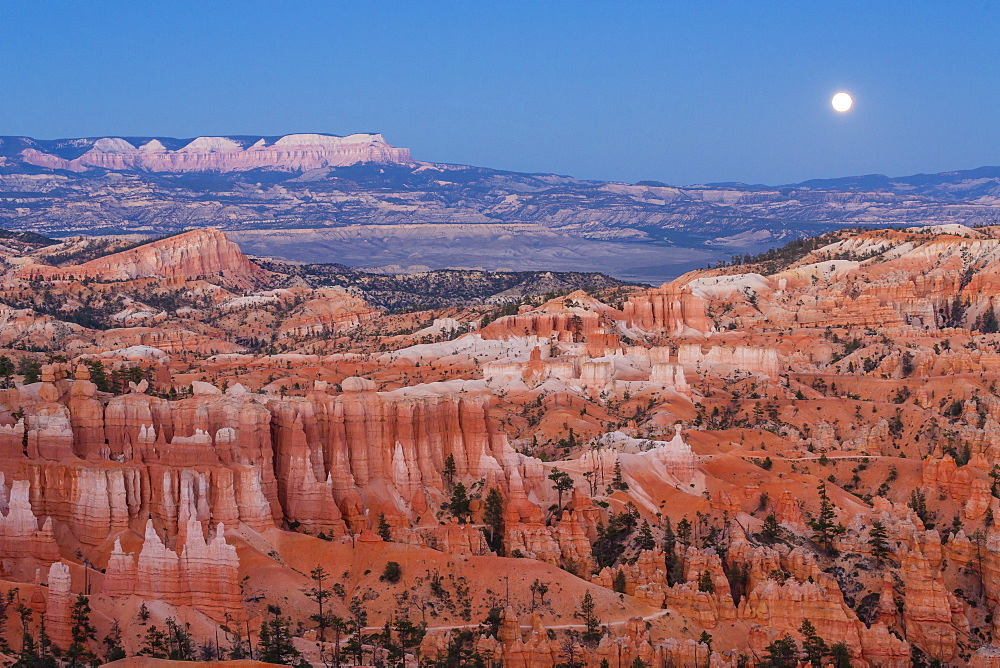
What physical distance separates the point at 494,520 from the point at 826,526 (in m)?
14.4

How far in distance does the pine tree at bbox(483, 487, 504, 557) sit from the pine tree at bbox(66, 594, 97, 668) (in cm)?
1877

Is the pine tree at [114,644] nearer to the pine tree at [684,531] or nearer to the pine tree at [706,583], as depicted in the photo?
the pine tree at [706,583]

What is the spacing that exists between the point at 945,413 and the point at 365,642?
56165mm

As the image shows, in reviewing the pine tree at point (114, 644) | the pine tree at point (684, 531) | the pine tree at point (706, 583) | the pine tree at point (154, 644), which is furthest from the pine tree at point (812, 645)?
the pine tree at point (114, 644)

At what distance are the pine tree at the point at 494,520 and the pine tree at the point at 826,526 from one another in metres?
13.7

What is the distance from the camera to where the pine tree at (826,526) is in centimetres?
6719

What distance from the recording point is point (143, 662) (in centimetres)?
4606

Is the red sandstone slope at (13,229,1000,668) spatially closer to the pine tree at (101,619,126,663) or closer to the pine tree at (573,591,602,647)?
the pine tree at (573,591,602,647)

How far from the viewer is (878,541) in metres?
66.0

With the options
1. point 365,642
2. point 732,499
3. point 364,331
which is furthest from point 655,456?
point 364,331

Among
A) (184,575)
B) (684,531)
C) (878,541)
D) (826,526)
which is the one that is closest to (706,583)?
(684,531)

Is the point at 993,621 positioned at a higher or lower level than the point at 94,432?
lower

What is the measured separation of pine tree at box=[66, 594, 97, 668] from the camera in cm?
4770

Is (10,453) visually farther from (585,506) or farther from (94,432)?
(585,506)
